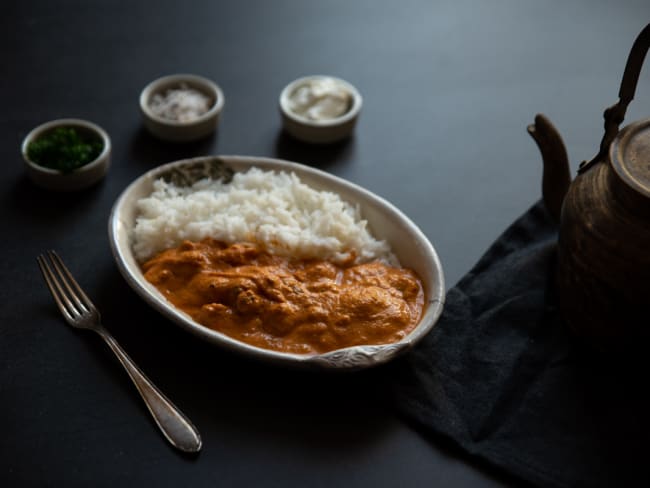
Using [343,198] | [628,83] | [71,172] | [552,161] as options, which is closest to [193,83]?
[71,172]

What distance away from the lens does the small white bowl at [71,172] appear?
2787 millimetres

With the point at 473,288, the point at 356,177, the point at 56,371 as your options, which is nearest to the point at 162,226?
the point at 56,371

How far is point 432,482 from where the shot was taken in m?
1.95

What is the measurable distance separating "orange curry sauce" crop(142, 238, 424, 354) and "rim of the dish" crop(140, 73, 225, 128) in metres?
0.88

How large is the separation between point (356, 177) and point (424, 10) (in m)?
1.54

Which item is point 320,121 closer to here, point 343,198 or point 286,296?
point 343,198

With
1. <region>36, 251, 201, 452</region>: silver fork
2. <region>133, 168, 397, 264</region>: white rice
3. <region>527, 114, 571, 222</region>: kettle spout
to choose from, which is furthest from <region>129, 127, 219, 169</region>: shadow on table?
<region>527, 114, 571, 222</region>: kettle spout

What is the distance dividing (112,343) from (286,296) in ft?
1.97

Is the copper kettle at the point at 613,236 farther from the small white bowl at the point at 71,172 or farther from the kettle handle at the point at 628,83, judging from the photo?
the small white bowl at the point at 71,172

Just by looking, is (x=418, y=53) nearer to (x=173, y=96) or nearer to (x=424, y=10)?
(x=424, y=10)

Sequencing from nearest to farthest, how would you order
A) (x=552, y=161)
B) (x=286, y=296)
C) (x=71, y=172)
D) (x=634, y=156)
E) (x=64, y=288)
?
(x=634, y=156)
(x=286, y=296)
(x=552, y=161)
(x=64, y=288)
(x=71, y=172)

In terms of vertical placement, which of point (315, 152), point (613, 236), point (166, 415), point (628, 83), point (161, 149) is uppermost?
point (628, 83)

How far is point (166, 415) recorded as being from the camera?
6.75 ft

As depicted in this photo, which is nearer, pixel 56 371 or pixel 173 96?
pixel 56 371
